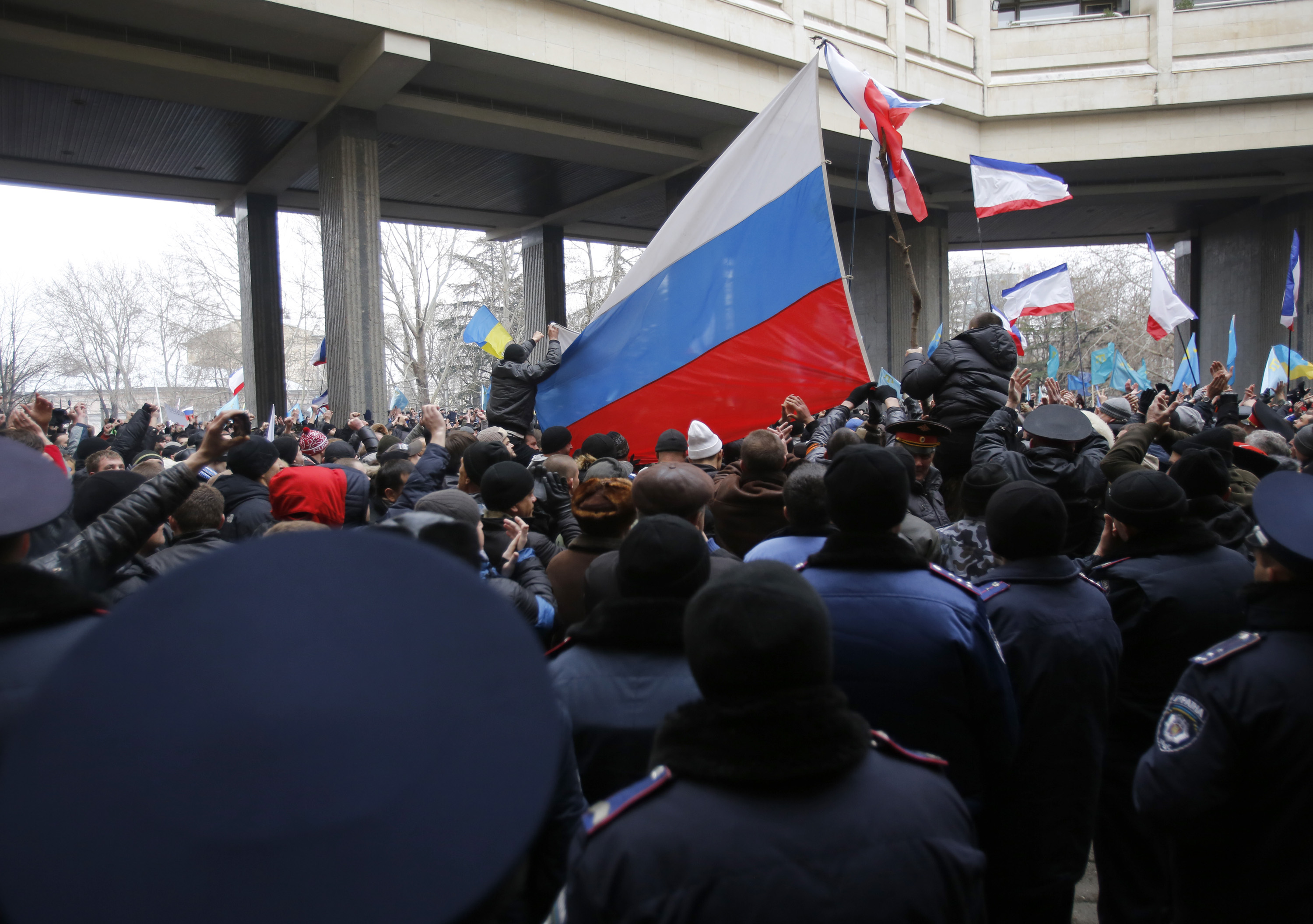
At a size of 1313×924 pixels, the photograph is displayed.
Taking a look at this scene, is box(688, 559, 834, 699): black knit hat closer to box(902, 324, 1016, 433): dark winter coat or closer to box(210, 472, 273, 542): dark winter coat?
box(210, 472, 273, 542): dark winter coat

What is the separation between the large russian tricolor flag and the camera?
6.17 meters

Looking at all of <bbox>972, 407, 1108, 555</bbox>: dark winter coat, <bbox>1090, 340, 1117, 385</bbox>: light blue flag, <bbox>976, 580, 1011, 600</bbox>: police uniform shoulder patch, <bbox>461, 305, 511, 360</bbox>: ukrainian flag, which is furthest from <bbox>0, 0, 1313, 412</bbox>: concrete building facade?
<bbox>976, 580, 1011, 600</bbox>: police uniform shoulder patch

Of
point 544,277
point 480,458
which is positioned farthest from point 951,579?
point 544,277

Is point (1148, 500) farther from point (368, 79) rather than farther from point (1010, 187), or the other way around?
point (368, 79)

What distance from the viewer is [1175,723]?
211 centimetres

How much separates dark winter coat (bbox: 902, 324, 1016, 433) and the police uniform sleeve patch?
386cm

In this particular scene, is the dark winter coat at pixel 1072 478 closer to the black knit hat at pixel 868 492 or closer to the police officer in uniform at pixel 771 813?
the black knit hat at pixel 868 492

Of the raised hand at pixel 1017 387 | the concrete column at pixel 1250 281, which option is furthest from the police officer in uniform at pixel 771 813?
the concrete column at pixel 1250 281

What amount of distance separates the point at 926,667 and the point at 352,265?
50.9 feet

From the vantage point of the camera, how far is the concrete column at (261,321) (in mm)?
20172

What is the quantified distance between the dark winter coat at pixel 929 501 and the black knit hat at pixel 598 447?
215cm

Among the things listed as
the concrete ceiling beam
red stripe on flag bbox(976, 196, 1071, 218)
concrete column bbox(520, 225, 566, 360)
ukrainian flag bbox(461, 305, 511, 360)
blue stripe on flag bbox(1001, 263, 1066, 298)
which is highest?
the concrete ceiling beam

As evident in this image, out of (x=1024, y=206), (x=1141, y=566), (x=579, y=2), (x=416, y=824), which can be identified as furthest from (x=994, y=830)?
(x=579, y=2)

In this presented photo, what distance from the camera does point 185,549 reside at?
140 inches
